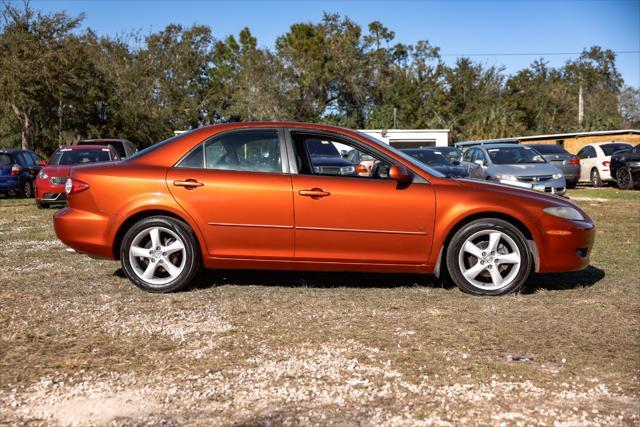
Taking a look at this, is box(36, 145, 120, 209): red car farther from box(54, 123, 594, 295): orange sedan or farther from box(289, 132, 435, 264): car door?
box(289, 132, 435, 264): car door

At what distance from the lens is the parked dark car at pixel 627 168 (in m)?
20.3

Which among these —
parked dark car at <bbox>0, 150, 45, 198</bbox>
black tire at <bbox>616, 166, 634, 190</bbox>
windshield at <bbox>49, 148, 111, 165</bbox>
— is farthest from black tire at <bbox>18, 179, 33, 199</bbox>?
black tire at <bbox>616, 166, 634, 190</bbox>

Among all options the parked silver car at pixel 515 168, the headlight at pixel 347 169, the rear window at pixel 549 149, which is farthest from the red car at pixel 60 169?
the rear window at pixel 549 149

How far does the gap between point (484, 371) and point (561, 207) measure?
2.79 meters

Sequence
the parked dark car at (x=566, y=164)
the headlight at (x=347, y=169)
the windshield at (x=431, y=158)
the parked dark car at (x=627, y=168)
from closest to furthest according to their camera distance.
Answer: the headlight at (x=347, y=169) → the windshield at (x=431, y=158) → the parked dark car at (x=627, y=168) → the parked dark car at (x=566, y=164)

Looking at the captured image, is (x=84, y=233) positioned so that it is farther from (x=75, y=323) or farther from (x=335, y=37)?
(x=335, y=37)

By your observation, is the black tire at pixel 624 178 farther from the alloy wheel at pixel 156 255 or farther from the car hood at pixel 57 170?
the alloy wheel at pixel 156 255

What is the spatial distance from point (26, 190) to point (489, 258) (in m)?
15.7

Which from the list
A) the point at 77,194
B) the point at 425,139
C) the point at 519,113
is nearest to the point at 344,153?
the point at 77,194

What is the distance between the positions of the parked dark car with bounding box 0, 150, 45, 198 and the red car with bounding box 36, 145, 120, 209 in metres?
3.33

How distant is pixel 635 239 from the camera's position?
9641mm

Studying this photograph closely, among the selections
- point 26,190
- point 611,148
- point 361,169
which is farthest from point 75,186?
point 611,148

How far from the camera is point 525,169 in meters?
16.1

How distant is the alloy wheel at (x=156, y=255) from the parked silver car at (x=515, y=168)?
10769mm
